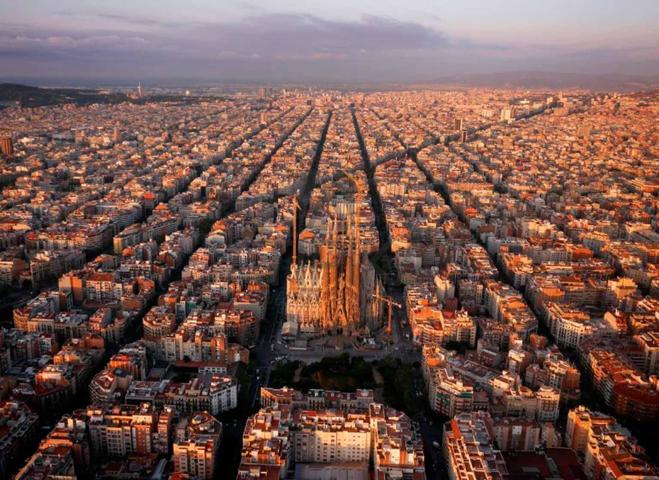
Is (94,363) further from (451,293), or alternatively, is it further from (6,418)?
(451,293)

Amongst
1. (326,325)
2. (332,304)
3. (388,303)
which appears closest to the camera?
(326,325)

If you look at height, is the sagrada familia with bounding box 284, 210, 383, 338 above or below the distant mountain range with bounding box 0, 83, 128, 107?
below

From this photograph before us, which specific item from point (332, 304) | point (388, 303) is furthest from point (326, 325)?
point (388, 303)

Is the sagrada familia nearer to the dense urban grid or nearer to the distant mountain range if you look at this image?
the dense urban grid

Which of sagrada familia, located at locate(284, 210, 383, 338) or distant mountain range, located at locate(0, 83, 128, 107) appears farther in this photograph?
distant mountain range, located at locate(0, 83, 128, 107)

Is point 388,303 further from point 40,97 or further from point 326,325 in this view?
point 40,97

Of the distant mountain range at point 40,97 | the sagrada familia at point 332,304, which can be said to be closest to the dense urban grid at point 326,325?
the sagrada familia at point 332,304

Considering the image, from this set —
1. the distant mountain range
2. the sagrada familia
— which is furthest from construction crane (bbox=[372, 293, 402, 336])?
the distant mountain range

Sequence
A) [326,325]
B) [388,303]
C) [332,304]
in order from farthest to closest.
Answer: [388,303] → [332,304] → [326,325]
